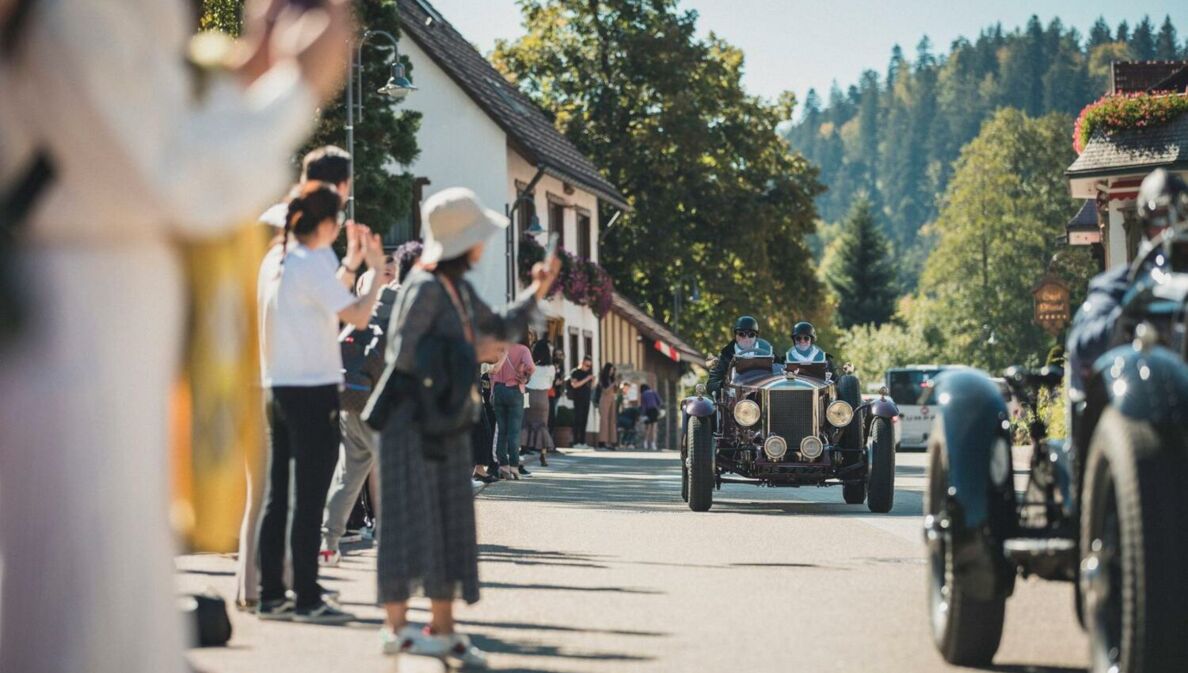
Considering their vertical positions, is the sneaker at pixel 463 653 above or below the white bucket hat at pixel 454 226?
below

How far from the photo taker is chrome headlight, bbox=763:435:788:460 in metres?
17.5

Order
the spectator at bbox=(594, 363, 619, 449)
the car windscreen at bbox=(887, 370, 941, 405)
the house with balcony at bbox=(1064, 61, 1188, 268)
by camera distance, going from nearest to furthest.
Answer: the house with balcony at bbox=(1064, 61, 1188, 268) < the spectator at bbox=(594, 363, 619, 449) < the car windscreen at bbox=(887, 370, 941, 405)

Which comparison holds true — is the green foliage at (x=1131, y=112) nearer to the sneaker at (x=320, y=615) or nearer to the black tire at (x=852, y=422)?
the black tire at (x=852, y=422)

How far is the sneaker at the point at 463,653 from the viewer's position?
6.93 metres

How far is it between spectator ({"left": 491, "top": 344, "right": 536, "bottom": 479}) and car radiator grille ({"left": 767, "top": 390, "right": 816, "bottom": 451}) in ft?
17.4

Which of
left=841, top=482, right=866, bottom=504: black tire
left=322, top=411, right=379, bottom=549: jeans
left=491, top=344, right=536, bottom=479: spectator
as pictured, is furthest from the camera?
left=491, top=344, right=536, bottom=479: spectator

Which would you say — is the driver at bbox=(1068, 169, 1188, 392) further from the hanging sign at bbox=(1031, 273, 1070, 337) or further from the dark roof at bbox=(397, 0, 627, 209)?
the hanging sign at bbox=(1031, 273, 1070, 337)

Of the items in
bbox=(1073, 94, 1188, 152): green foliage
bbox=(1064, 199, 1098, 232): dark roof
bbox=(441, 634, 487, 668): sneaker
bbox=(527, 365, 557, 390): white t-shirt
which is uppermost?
bbox=(1064, 199, 1098, 232): dark roof

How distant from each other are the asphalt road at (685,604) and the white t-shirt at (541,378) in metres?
11.6

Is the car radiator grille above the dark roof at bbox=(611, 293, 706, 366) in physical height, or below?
below

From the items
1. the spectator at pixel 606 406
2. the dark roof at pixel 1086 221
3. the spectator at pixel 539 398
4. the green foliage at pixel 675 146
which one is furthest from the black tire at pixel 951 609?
the green foliage at pixel 675 146

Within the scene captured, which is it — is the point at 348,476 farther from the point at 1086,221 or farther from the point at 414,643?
the point at 1086,221

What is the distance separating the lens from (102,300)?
3365 millimetres

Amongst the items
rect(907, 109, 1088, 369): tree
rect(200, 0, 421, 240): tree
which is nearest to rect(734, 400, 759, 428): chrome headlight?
rect(200, 0, 421, 240): tree
